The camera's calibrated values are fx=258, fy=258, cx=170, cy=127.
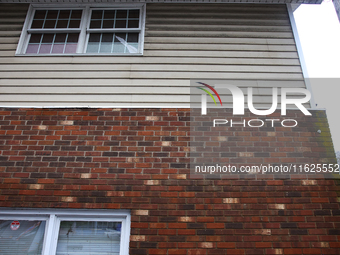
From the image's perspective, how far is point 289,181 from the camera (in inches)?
133

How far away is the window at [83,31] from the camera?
171 inches

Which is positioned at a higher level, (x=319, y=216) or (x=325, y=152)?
(x=325, y=152)

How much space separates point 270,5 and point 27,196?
497cm

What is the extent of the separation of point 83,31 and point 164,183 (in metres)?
3.01

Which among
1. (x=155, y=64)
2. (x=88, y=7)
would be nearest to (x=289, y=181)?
(x=155, y=64)

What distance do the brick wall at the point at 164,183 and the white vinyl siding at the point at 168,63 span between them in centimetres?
30

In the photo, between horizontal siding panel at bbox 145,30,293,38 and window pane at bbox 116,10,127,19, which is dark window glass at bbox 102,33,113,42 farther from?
horizontal siding panel at bbox 145,30,293,38

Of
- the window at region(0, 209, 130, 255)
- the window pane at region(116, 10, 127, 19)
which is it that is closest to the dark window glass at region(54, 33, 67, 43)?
the window pane at region(116, 10, 127, 19)

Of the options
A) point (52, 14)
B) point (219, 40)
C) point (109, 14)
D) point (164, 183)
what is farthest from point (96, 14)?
point (164, 183)

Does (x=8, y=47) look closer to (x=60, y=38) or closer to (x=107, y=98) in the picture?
(x=60, y=38)

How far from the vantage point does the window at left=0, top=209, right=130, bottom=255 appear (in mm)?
3145

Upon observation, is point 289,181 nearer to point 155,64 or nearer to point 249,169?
point 249,169

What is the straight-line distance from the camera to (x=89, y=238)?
10.5ft

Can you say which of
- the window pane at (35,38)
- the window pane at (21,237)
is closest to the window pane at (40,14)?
the window pane at (35,38)
